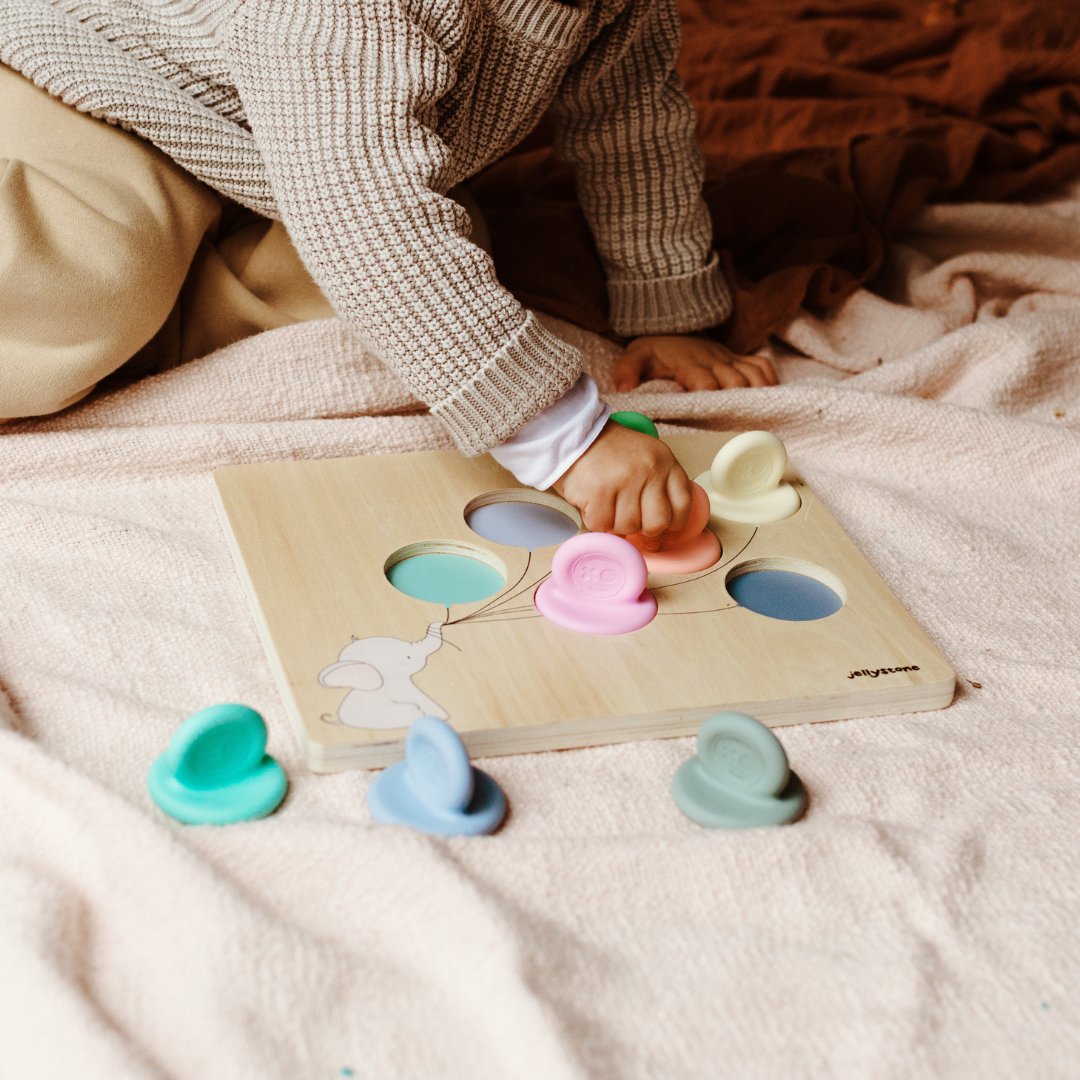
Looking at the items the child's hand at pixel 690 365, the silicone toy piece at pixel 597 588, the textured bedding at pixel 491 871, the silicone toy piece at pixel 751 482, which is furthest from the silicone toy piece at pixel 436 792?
the child's hand at pixel 690 365

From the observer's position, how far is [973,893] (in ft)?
1.48

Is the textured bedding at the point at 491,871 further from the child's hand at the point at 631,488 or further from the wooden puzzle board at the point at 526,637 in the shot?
the child's hand at the point at 631,488

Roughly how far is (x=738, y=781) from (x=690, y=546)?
190 millimetres

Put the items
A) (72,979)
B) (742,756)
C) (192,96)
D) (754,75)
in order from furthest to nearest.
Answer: (754,75), (192,96), (742,756), (72,979)

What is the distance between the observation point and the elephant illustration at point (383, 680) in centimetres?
49

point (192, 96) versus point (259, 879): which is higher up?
point (192, 96)

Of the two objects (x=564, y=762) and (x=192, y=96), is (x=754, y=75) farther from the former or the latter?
(x=564, y=762)

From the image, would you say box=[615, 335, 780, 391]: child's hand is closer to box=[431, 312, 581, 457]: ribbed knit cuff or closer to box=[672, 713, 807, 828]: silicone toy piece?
box=[431, 312, 581, 457]: ribbed knit cuff

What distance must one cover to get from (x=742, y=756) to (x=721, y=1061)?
134 mm

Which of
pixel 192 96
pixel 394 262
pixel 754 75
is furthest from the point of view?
pixel 754 75

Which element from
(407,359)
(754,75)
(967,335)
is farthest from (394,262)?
(754,75)

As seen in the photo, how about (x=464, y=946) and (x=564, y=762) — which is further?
(x=564, y=762)

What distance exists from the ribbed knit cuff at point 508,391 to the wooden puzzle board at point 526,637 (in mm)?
63

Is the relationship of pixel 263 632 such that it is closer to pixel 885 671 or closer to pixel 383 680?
pixel 383 680
